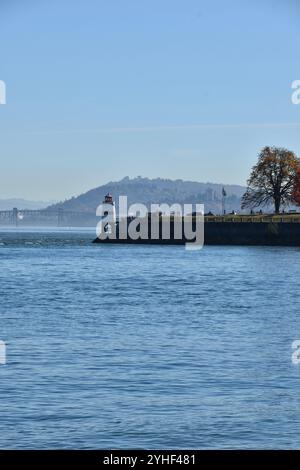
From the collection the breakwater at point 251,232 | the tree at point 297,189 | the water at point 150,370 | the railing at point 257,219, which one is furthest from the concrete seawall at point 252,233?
the water at point 150,370

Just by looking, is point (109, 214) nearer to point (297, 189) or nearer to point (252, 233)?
point (297, 189)

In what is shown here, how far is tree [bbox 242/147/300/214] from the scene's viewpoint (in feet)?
553

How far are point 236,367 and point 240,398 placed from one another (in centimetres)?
487

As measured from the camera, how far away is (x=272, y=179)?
16912 cm

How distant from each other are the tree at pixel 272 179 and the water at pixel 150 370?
104434mm

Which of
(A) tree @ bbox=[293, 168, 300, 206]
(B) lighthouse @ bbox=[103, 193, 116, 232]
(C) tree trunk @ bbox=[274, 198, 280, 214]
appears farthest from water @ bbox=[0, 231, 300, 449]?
(B) lighthouse @ bbox=[103, 193, 116, 232]

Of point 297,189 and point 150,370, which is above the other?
point 297,189

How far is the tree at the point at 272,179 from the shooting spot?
168500 millimetres

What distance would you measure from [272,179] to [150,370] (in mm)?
139729

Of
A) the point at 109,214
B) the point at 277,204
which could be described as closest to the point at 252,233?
the point at 277,204

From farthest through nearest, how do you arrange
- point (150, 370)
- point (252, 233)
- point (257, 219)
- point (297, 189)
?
point (297, 189) → point (257, 219) → point (252, 233) → point (150, 370)

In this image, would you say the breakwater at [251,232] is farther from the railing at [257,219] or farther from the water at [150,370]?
the water at [150,370]
